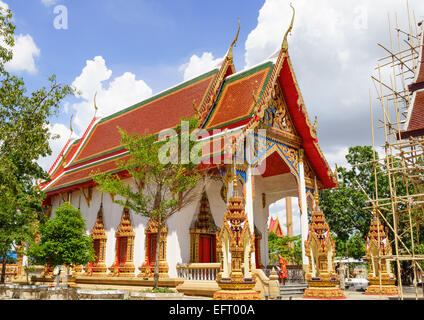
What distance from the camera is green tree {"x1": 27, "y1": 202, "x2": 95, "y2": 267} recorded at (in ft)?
42.9

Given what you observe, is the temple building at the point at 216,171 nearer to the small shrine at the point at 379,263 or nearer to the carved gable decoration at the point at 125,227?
the carved gable decoration at the point at 125,227

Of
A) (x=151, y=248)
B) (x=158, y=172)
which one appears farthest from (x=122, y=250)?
(x=158, y=172)

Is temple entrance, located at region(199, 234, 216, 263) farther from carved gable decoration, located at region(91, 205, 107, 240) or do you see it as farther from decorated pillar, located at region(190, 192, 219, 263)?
carved gable decoration, located at region(91, 205, 107, 240)

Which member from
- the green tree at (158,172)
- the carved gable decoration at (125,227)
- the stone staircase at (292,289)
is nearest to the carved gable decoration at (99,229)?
the carved gable decoration at (125,227)

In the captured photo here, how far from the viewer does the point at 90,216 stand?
17.8 metres

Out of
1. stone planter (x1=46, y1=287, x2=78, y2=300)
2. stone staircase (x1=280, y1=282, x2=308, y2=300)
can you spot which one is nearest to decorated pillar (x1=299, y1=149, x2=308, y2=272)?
stone staircase (x1=280, y1=282, x2=308, y2=300)

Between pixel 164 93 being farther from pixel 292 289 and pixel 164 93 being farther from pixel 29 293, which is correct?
pixel 29 293

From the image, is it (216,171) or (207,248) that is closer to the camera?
(216,171)

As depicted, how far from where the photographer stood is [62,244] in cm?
1311

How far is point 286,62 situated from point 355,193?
1282 cm

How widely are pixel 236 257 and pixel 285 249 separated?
81.8 feet

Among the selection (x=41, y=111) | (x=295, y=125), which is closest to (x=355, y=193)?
(x=295, y=125)

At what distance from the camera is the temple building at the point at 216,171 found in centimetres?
1363
